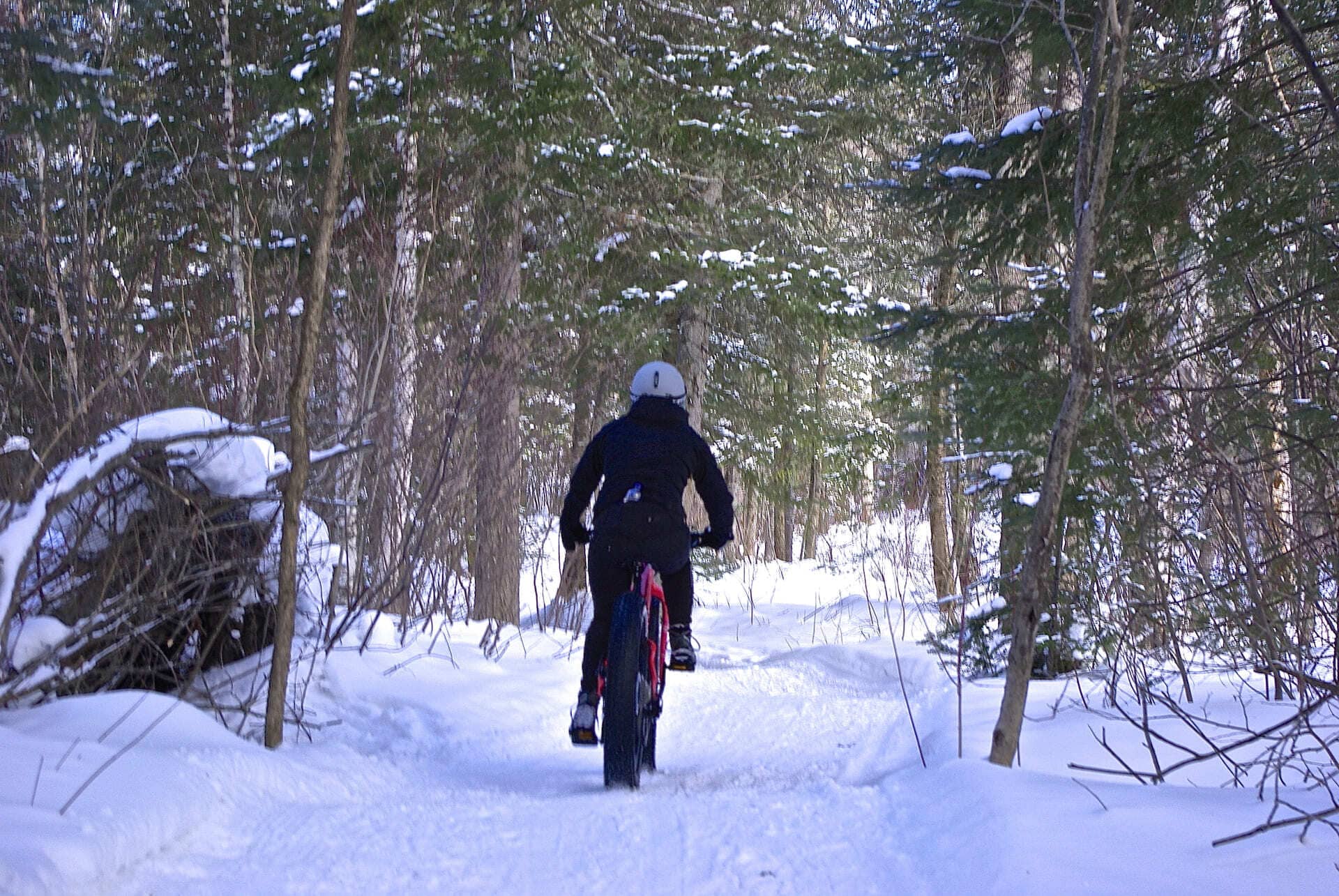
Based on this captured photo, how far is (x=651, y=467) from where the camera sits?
215 inches

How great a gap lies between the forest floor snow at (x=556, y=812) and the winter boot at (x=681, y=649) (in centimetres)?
53

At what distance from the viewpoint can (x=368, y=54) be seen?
998 cm

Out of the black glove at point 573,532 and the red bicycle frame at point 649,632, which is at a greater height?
the black glove at point 573,532

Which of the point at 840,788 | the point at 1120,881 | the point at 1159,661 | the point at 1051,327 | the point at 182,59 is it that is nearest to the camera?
the point at 1120,881

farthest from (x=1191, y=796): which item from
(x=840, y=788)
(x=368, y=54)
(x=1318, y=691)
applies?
(x=368, y=54)

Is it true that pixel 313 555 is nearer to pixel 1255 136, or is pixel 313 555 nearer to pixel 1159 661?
pixel 1159 661

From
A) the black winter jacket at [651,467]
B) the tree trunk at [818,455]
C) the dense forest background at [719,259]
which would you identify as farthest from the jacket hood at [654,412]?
the tree trunk at [818,455]

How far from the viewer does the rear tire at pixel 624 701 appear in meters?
4.82

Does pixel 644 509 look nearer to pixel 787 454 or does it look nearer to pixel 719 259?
pixel 719 259

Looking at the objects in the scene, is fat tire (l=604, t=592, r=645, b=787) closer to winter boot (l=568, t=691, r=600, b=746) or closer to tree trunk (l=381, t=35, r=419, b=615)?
winter boot (l=568, t=691, r=600, b=746)

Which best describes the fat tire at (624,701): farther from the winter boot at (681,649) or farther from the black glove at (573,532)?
the black glove at (573,532)

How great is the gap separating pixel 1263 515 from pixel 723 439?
1128cm

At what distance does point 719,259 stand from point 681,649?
645 cm

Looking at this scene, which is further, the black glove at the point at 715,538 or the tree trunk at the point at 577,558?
the tree trunk at the point at 577,558
